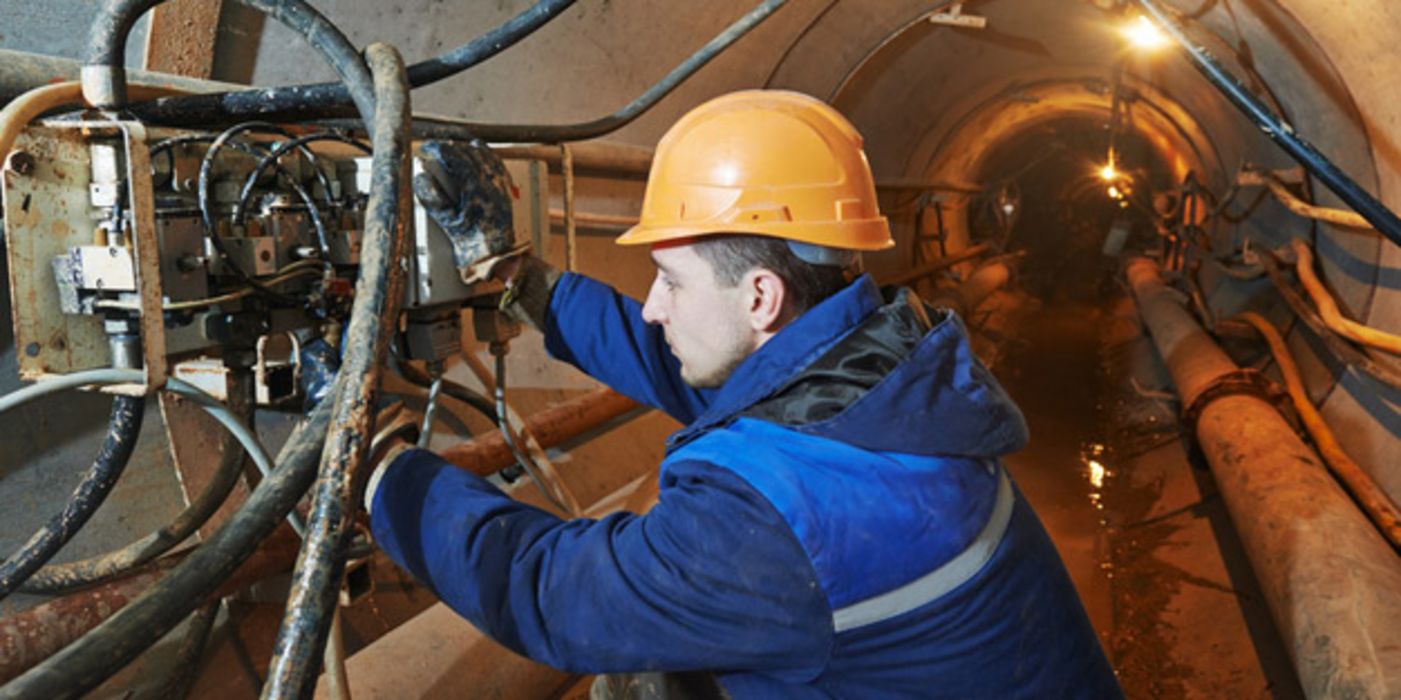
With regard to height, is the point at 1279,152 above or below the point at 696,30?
below

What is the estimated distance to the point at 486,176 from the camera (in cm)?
208

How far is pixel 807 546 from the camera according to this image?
1361 mm

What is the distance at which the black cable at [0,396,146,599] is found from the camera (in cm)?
178

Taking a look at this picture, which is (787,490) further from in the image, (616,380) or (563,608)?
(616,380)

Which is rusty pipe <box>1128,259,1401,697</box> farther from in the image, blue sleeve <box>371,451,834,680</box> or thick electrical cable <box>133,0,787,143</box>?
thick electrical cable <box>133,0,787,143</box>

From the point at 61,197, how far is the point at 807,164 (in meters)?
1.25

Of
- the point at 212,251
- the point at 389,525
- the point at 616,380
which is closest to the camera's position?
the point at 389,525

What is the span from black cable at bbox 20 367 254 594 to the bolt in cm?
53

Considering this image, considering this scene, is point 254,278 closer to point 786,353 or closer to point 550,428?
point 786,353

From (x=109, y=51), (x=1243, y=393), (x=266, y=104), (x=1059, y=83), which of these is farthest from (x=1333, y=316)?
(x=1059, y=83)

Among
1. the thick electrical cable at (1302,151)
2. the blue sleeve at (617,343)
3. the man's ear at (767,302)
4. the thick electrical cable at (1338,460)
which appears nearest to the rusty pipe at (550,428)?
the blue sleeve at (617,343)

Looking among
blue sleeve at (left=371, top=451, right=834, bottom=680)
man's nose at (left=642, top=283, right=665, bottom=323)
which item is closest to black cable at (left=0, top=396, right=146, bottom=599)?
blue sleeve at (left=371, top=451, right=834, bottom=680)

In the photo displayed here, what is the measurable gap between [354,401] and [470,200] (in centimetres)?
86

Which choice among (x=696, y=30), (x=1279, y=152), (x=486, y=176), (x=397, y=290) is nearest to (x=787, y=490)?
(x=397, y=290)
